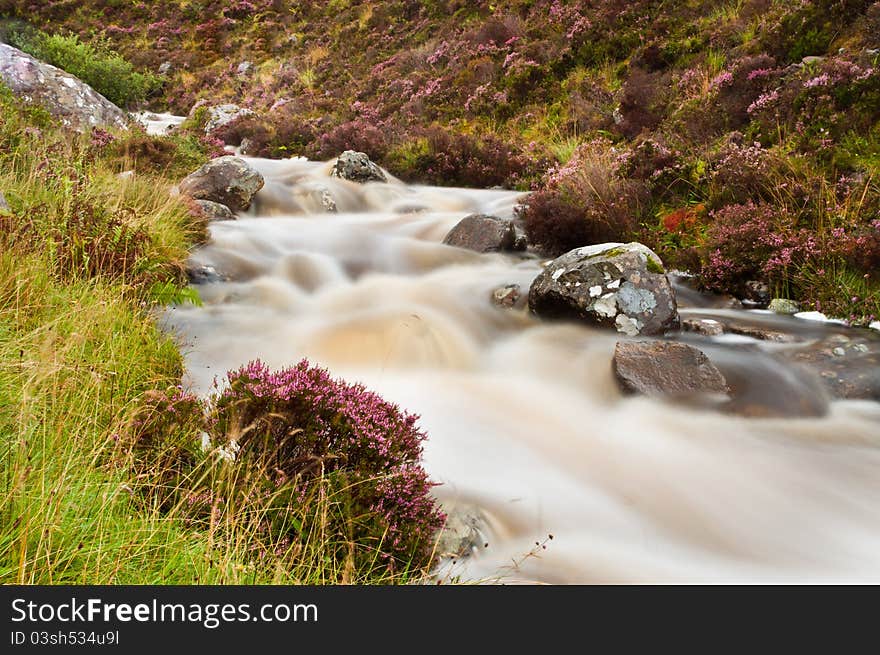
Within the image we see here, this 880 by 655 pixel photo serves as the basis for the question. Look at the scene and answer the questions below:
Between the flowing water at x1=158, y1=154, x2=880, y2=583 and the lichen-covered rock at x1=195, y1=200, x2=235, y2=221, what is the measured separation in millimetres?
1042

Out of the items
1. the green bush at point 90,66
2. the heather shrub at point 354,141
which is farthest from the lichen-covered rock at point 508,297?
the green bush at point 90,66

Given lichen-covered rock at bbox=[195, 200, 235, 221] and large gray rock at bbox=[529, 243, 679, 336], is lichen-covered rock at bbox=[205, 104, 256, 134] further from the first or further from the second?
large gray rock at bbox=[529, 243, 679, 336]

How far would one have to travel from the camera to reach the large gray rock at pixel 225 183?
1015 cm

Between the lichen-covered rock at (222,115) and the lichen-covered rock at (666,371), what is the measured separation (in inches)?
A: 702

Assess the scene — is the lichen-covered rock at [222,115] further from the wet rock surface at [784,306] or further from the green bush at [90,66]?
the wet rock surface at [784,306]

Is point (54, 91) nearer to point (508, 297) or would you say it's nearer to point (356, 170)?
point (356, 170)

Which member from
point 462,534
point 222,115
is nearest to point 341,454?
point 462,534

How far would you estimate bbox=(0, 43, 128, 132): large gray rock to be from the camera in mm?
13422

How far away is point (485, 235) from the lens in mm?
8867

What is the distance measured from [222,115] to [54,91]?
7.28 metres

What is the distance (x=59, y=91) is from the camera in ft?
45.9

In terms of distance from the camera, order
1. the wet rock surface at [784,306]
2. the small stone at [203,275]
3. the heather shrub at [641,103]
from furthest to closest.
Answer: the heather shrub at [641,103]
the small stone at [203,275]
the wet rock surface at [784,306]

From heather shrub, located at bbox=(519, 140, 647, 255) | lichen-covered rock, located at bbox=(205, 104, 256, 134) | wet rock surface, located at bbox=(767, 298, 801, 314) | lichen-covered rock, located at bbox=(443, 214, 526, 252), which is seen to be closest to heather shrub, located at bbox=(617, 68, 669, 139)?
heather shrub, located at bbox=(519, 140, 647, 255)

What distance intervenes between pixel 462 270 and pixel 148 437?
218 inches
